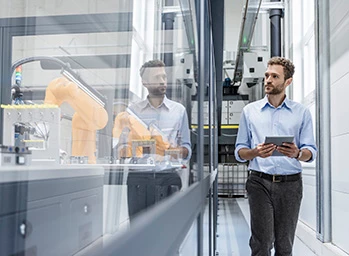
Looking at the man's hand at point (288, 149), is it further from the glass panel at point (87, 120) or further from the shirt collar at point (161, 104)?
the shirt collar at point (161, 104)

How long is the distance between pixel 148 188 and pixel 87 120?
1.32ft

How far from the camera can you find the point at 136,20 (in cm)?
102

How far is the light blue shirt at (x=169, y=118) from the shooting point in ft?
3.24

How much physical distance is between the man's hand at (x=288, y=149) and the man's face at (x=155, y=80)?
5.45 feet

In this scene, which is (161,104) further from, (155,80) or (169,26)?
(169,26)

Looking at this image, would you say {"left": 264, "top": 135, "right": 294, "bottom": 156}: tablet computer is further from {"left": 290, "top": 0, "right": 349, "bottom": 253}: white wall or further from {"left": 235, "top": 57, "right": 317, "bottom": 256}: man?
{"left": 290, "top": 0, "right": 349, "bottom": 253}: white wall

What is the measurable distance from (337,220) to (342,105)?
40.3 inches

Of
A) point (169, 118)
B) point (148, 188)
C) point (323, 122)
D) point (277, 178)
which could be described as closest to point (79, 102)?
point (169, 118)

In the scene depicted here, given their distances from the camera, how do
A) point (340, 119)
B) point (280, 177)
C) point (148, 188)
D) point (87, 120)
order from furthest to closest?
1. point (340, 119)
2. point (280, 177)
3. point (87, 120)
4. point (148, 188)

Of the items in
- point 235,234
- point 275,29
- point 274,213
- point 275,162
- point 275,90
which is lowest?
point 235,234

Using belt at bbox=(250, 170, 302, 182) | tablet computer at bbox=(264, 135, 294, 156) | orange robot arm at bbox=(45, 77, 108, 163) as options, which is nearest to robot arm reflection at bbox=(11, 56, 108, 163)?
orange robot arm at bbox=(45, 77, 108, 163)

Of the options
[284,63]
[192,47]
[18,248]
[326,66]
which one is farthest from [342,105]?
[18,248]

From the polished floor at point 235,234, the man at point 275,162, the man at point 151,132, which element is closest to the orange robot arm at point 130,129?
the man at point 151,132

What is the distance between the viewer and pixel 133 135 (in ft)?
3.06
